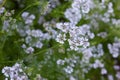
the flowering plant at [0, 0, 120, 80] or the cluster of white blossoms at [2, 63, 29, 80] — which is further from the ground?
the flowering plant at [0, 0, 120, 80]

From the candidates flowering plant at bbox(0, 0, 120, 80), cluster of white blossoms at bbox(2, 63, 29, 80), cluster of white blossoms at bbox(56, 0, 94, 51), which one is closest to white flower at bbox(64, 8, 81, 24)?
flowering plant at bbox(0, 0, 120, 80)

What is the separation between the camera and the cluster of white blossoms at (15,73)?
2.38m

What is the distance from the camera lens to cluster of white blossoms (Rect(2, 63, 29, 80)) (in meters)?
2.38

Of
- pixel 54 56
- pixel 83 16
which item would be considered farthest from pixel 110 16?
pixel 54 56

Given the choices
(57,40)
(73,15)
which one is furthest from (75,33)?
(73,15)

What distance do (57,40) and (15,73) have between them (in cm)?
38

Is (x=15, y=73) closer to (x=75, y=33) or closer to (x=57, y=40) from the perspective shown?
(x=57, y=40)

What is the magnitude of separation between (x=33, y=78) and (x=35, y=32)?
0.55 meters

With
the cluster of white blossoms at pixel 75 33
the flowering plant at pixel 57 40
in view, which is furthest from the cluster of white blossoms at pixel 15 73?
the cluster of white blossoms at pixel 75 33

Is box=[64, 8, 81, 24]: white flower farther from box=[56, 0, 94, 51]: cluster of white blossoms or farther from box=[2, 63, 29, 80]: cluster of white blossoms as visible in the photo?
box=[2, 63, 29, 80]: cluster of white blossoms

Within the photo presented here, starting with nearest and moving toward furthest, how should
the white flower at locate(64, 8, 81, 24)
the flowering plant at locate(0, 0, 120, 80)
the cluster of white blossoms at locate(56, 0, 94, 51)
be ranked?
the cluster of white blossoms at locate(56, 0, 94, 51) → the flowering plant at locate(0, 0, 120, 80) → the white flower at locate(64, 8, 81, 24)

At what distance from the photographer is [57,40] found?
2.36 meters

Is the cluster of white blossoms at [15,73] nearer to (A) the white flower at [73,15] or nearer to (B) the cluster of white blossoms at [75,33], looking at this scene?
(B) the cluster of white blossoms at [75,33]

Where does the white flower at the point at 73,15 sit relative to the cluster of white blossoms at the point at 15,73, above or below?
above
